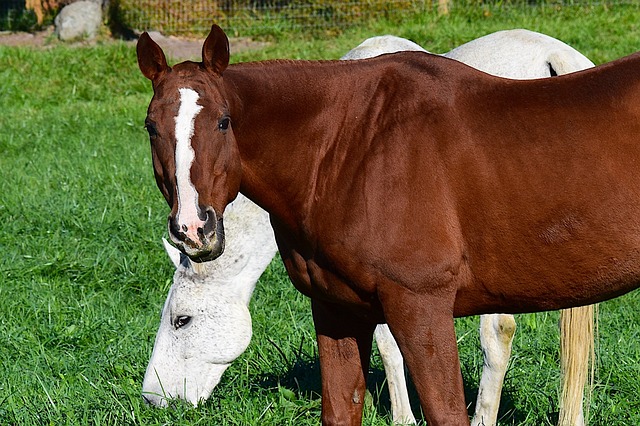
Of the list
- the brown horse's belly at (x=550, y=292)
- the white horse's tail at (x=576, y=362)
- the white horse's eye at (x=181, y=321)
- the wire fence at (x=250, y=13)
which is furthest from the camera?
the wire fence at (x=250, y=13)

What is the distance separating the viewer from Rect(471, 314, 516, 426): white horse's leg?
4391mm

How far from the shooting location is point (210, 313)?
446 cm

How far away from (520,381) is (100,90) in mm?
9236

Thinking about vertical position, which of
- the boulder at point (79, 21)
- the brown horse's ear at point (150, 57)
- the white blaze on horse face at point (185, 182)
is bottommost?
the boulder at point (79, 21)

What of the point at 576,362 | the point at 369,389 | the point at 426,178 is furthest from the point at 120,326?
the point at 426,178

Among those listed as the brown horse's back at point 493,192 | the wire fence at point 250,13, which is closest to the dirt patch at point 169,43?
the wire fence at point 250,13

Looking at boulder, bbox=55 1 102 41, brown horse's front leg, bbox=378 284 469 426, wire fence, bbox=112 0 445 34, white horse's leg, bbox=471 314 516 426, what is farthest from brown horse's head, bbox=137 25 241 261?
boulder, bbox=55 1 102 41

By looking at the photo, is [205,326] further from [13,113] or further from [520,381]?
[13,113]

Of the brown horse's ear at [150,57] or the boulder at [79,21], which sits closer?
the brown horse's ear at [150,57]

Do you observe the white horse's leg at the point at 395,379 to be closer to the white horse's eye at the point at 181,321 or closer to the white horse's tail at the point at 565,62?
the white horse's eye at the point at 181,321

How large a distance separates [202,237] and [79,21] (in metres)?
13.6

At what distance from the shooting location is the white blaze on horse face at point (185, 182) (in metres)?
2.75

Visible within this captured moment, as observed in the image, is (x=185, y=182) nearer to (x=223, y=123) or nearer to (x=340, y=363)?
(x=223, y=123)

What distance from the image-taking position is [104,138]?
10242mm
